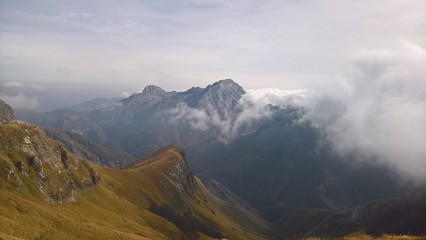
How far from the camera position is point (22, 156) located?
17225 centimetres

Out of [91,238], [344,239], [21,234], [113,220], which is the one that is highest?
[344,239]

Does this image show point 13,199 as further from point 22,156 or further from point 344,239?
point 344,239

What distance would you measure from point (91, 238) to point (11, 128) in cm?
8921

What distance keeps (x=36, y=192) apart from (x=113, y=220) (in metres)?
42.4

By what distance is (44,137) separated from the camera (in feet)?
652

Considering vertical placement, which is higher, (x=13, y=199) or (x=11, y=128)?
(x=11, y=128)

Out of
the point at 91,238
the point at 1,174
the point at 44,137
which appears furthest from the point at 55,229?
Answer: the point at 44,137

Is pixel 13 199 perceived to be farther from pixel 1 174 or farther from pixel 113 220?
pixel 113 220

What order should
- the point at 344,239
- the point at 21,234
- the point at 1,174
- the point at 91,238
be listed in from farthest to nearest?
the point at 1,174 < the point at 91,238 < the point at 21,234 < the point at 344,239

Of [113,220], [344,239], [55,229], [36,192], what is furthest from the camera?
[113,220]

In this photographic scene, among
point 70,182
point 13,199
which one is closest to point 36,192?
point 70,182

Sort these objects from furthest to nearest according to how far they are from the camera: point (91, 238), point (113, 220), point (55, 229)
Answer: point (113, 220) < point (91, 238) < point (55, 229)

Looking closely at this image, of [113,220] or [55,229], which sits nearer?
[55,229]

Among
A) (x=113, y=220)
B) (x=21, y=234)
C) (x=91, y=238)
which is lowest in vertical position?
(x=113, y=220)
